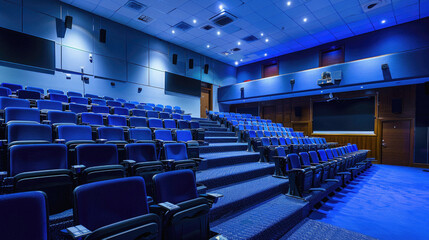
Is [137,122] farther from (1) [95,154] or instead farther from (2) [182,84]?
(2) [182,84]

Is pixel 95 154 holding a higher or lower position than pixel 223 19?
lower

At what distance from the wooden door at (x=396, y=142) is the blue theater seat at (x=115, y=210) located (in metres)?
7.48

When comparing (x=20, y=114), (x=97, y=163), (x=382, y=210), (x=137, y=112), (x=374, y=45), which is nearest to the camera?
(x=97, y=163)

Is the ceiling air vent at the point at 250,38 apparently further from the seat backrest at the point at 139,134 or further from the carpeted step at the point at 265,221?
the carpeted step at the point at 265,221

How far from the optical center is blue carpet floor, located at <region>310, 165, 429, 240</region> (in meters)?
1.93

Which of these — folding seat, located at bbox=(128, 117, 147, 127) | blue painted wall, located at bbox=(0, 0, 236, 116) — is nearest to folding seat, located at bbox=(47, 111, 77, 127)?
folding seat, located at bbox=(128, 117, 147, 127)

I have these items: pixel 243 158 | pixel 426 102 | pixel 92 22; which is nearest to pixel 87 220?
pixel 243 158

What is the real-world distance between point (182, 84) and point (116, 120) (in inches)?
190

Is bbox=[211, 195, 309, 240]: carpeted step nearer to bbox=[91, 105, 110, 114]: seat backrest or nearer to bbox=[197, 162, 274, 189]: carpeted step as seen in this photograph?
bbox=[197, 162, 274, 189]: carpeted step

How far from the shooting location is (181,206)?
3.63 ft

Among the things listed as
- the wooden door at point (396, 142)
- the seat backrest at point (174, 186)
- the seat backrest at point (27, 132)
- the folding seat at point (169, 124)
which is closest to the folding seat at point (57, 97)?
the folding seat at point (169, 124)

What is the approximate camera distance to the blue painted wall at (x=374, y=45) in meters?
5.80

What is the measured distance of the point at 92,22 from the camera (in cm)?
564

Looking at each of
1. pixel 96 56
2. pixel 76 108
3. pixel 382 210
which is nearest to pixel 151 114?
pixel 76 108
